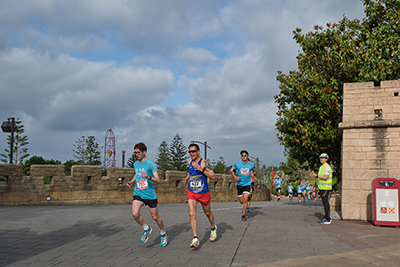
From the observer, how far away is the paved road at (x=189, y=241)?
5.11m

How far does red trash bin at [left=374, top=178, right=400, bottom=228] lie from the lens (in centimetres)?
862

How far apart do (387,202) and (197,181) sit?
5246 mm

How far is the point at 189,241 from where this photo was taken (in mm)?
6605

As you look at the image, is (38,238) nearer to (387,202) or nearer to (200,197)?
(200,197)

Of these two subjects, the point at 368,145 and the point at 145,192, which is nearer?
the point at 145,192

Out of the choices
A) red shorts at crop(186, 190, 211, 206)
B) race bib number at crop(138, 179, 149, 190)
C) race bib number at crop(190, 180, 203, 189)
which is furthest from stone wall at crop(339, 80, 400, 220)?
race bib number at crop(138, 179, 149, 190)

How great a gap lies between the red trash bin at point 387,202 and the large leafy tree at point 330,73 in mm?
5046

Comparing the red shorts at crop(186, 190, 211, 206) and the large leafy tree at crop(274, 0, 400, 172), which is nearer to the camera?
the red shorts at crop(186, 190, 211, 206)

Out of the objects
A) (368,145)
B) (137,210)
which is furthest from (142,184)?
(368,145)

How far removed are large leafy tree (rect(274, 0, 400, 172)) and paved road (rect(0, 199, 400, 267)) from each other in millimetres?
5626

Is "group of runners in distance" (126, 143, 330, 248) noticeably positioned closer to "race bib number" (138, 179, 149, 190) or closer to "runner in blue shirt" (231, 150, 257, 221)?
"race bib number" (138, 179, 149, 190)

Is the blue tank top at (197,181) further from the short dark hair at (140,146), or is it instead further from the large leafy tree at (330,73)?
the large leafy tree at (330,73)

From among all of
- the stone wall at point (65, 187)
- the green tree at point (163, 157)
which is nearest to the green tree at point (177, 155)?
the green tree at point (163, 157)

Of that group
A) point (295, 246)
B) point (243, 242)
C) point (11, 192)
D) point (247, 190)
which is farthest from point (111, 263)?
point (11, 192)
